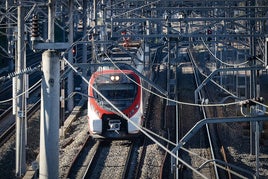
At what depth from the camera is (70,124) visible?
1544cm

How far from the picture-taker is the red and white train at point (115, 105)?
12.6m

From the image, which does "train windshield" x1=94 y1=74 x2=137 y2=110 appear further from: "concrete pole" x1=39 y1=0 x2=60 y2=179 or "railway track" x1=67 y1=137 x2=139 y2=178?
"concrete pole" x1=39 y1=0 x2=60 y2=179

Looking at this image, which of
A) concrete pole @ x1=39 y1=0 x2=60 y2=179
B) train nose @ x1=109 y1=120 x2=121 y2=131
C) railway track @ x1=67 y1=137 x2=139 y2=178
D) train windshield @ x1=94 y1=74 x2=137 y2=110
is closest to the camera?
concrete pole @ x1=39 y1=0 x2=60 y2=179

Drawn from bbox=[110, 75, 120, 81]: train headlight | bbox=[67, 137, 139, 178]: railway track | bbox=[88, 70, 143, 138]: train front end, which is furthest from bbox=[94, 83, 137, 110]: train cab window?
bbox=[67, 137, 139, 178]: railway track

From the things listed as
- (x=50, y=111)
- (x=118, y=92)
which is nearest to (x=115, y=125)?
(x=118, y=92)

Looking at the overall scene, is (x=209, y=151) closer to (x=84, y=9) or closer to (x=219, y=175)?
(x=219, y=175)

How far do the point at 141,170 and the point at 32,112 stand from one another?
23.7 ft

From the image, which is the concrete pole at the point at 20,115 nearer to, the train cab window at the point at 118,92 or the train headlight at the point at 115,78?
the train cab window at the point at 118,92

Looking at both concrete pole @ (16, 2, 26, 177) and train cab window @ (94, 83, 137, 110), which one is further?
train cab window @ (94, 83, 137, 110)

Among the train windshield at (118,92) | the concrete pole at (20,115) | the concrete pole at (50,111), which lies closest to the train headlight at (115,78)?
the train windshield at (118,92)

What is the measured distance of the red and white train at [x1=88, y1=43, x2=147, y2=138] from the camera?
41.2 ft

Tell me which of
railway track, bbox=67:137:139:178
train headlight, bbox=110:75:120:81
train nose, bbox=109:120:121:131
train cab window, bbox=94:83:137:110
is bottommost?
railway track, bbox=67:137:139:178

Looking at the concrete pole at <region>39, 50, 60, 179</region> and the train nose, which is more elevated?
the concrete pole at <region>39, 50, 60, 179</region>

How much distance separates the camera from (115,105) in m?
12.6
